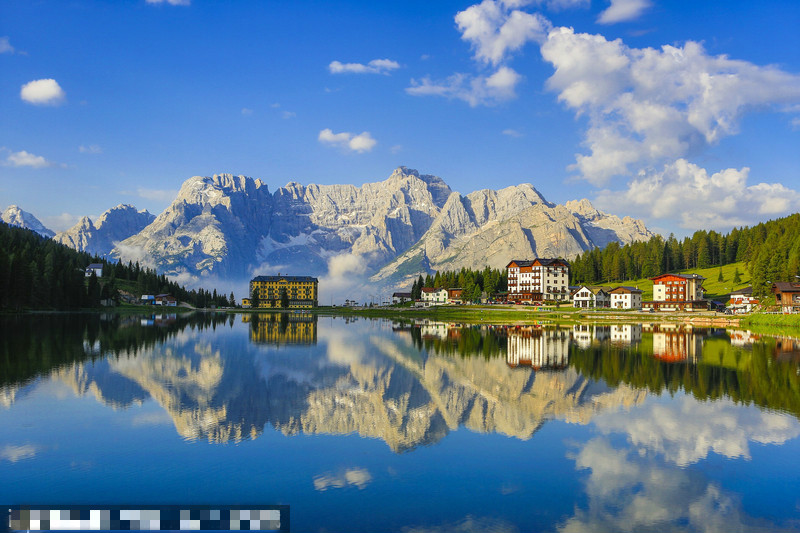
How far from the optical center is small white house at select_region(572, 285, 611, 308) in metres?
179

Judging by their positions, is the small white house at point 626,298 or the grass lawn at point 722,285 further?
the grass lawn at point 722,285

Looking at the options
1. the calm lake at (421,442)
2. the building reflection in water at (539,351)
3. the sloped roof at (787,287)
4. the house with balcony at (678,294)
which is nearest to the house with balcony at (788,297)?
the sloped roof at (787,287)

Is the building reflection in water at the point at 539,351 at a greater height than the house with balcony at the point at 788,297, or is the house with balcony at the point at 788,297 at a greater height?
the house with balcony at the point at 788,297

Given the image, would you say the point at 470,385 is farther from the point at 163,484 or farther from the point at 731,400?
→ the point at 163,484

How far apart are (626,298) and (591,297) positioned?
13763mm

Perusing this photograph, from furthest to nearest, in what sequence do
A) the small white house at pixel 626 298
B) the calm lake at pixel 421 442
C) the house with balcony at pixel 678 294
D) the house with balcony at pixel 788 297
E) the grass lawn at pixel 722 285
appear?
the grass lawn at pixel 722 285
the small white house at pixel 626 298
the house with balcony at pixel 678 294
the house with balcony at pixel 788 297
the calm lake at pixel 421 442

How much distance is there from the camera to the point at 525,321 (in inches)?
4899

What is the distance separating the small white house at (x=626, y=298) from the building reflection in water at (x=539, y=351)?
91.6m

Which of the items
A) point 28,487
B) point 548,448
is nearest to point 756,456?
point 548,448

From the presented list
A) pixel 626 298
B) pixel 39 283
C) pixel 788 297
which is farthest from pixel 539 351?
pixel 39 283

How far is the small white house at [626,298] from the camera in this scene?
168 metres

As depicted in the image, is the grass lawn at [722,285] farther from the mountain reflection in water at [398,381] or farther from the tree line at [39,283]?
the tree line at [39,283]

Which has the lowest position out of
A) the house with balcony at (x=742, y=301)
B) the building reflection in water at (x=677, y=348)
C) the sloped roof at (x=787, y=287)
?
the building reflection in water at (x=677, y=348)

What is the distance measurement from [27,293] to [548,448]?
15064 cm
